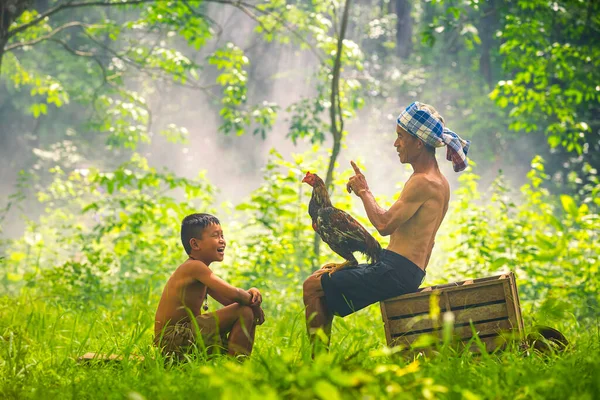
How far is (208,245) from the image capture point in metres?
3.61

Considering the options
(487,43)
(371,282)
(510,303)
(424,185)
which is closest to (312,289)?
(371,282)

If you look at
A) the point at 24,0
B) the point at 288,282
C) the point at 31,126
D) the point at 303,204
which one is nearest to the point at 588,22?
the point at 303,204

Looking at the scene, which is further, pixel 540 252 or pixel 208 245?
pixel 540 252

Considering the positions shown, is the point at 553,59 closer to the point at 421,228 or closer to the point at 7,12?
the point at 421,228

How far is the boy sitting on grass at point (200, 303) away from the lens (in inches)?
135

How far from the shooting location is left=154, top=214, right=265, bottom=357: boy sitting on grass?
343 cm

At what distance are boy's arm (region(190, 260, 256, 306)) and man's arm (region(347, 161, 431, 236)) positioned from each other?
863 millimetres

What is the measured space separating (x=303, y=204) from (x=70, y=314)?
2.96m

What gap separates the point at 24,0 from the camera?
21.9 ft

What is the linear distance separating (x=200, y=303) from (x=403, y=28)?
24.2 m

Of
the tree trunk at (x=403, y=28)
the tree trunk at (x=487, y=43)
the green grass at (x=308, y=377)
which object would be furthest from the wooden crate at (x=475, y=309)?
the tree trunk at (x=403, y=28)

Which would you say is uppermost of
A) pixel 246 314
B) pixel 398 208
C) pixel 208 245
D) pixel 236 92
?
pixel 236 92

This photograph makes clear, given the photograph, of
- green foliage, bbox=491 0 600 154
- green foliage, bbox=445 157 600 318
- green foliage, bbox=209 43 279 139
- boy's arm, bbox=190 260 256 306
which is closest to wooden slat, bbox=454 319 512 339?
boy's arm, bbox=190 260 256 306

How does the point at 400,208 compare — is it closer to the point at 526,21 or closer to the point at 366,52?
the point at 526,21
